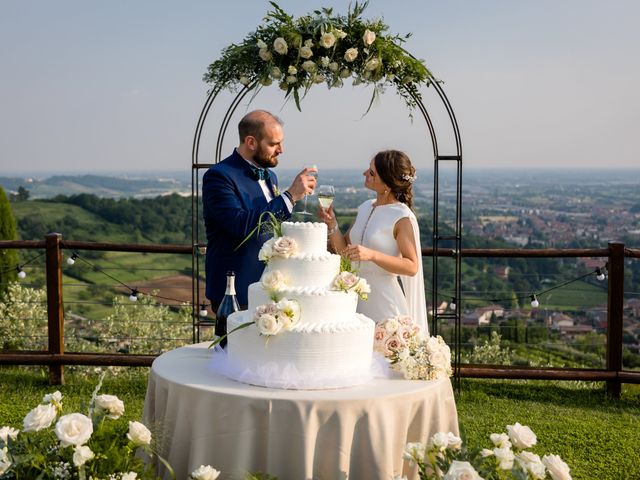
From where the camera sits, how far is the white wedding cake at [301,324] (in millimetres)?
3404

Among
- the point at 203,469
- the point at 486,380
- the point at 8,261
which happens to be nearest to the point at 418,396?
the point at 203,469

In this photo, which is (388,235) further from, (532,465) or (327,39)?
(532,465)

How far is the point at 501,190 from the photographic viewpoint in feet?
134

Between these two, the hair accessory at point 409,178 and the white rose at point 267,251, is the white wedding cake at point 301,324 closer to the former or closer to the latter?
the white rose at point 267,251

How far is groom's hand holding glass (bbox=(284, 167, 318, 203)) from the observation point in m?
4.30

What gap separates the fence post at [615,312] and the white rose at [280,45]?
11.0 ft

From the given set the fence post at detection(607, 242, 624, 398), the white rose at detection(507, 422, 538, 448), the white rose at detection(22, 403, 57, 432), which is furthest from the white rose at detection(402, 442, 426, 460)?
the fence post at detection(607, 242, 624, 398)

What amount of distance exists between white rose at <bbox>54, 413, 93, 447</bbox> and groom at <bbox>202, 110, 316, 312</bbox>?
70.3 inches

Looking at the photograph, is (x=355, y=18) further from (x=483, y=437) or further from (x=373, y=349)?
(x=483, y=437)

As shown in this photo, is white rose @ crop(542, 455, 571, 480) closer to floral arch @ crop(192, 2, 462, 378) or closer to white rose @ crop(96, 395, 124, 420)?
white rose @ crop(96, 395, 124, 420)

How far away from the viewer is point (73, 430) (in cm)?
291

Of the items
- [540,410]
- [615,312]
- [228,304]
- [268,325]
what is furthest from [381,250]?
[615,312]

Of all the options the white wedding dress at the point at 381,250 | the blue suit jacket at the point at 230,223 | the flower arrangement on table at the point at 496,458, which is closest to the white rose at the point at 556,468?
the flower arrangement on table at the point at 496,458

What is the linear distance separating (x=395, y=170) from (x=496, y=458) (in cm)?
210
